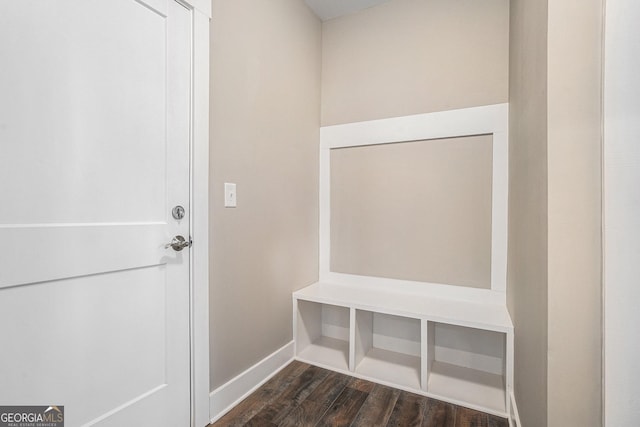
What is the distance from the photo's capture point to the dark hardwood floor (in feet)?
4.71

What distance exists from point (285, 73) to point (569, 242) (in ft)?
5.82

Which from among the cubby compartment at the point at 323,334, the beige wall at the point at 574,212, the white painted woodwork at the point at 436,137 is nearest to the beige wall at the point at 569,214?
the beige wall at the point at 574,212

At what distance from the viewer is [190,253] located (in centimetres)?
134

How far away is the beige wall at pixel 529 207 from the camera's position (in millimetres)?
923

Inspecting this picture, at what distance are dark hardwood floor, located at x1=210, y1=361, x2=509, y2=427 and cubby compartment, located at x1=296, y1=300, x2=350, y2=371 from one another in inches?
8.2

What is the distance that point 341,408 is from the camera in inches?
60.3

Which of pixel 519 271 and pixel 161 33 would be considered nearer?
pixel 161 33

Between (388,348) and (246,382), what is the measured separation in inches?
40.0

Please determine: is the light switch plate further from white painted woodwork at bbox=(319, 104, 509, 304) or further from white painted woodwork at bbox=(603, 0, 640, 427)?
white painted woodwork at bbox=(603, 0, 640, 427)

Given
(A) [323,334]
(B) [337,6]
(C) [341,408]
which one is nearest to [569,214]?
(C) [341,408]

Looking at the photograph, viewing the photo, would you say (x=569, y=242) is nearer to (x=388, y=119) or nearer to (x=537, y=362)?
(x=537, y=362)

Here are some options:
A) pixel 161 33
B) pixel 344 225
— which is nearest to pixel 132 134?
pixel 161 33

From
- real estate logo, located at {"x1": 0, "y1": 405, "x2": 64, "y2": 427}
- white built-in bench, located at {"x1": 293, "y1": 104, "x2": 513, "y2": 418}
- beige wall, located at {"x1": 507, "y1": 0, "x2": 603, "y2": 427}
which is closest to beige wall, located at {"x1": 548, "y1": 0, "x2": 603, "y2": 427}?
beige wall, located at {"x1": 507, "y1": 0, "x2": 603, "y2": 427}

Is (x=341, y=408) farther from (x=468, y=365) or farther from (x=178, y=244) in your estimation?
(x=178, y=244)
